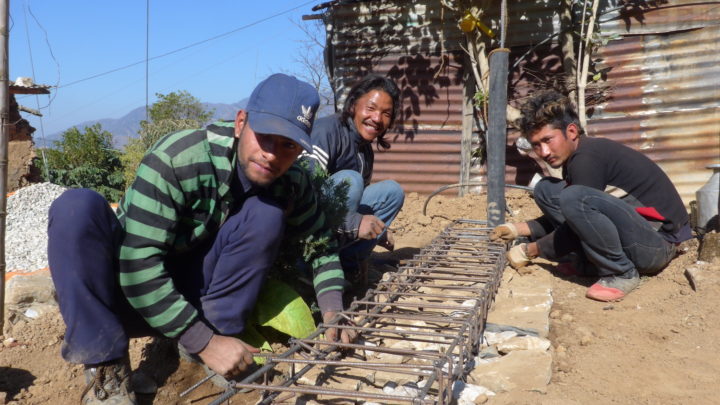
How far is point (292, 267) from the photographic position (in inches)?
106

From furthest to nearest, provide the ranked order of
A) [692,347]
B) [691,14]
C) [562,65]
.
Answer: [562,65] < [691,14] < [692,347]

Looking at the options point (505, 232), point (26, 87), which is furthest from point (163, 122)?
point (505, 232)

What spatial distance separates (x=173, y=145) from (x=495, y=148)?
303cm

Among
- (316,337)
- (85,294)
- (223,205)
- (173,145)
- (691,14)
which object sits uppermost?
(691,14)

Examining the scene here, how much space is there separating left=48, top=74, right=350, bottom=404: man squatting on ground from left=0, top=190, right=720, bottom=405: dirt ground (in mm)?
361

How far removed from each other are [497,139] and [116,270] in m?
3.20

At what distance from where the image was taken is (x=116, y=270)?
1.99m

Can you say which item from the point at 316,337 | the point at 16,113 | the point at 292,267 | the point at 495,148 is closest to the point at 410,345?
the point at 316,337

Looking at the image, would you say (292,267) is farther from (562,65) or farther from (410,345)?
(562,65)

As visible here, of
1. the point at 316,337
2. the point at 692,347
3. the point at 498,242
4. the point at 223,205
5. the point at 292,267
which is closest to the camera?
the point at 223,205

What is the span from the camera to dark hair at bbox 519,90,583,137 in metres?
3.21

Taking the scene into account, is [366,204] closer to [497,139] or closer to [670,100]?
[497,139]

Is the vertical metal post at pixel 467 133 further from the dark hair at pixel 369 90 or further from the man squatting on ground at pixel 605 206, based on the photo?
the dark hair at pixel 369 90

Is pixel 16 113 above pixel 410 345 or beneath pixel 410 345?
above
